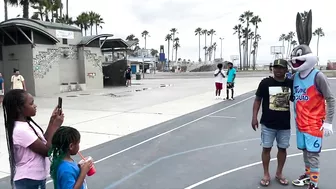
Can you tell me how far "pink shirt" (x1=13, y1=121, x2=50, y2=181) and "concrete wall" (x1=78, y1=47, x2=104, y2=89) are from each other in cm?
1969

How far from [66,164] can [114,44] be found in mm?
22668

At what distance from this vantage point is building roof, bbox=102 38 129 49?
2330 centimetres

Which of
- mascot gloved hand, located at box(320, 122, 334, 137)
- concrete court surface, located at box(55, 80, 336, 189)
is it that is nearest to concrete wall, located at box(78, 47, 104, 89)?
concrete court surface, located at box(55, 80, 336, 189)

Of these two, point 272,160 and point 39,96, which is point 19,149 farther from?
point 39,96

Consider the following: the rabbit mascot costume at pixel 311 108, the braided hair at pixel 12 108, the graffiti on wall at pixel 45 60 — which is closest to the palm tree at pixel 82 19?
the graffiti on wall at pixel 45 60

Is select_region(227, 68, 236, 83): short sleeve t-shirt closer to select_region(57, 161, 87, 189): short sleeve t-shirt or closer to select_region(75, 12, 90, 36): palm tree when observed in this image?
select_region(57, 161, 87, 189): short sleeve t-shirt

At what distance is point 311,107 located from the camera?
3980 millimetres

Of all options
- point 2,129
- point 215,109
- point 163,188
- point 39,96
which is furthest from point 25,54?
point 163,188

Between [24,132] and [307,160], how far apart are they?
11.4ft

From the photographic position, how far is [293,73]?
443cm

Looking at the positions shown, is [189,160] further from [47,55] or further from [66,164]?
[47,55]

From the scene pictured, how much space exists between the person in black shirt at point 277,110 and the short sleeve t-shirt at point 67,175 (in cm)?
286

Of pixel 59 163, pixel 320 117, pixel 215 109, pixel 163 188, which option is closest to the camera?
pixel 59 163

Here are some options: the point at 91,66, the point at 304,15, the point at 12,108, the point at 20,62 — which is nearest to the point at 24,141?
the point at 12,108
